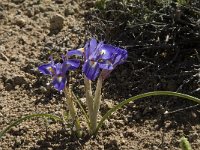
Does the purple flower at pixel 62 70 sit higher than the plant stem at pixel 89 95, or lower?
higher

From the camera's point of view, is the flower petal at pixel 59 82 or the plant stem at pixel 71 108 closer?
the flower petal at pixel 59 82

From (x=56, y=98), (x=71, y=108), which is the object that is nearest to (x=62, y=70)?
(x=71, y=108)

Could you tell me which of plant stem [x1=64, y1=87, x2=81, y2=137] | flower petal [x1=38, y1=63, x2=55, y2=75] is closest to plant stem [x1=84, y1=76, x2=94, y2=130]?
plant stem [x1=64, y1=87, x2=81, y2=137]

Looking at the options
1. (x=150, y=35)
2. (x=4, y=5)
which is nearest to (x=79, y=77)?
(x=150, y=35)

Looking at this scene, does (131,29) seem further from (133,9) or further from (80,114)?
(80,114)

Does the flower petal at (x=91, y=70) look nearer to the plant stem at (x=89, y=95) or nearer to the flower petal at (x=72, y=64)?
the flower petal at (x=72, y=64)

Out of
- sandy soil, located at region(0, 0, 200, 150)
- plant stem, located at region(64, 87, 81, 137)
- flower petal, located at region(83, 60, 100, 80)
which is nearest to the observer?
flower petal, located at region(83, 60, 100, 80)

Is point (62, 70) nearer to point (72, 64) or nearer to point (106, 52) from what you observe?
point (72, 64)

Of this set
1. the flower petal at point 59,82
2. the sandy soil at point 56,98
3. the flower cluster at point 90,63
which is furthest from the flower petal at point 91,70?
Result: the sandy soil at point 56,98

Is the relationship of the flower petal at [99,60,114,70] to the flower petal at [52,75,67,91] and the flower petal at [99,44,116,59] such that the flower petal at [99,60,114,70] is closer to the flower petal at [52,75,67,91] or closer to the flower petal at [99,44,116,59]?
the flower petal at [99,44,116,59]
